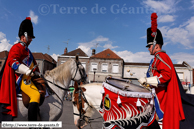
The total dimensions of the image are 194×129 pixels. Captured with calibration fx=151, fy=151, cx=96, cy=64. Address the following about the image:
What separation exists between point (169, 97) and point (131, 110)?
644 mm

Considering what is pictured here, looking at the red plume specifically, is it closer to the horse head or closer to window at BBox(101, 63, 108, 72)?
the horse head

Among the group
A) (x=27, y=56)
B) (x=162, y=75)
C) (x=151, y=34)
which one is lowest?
(x=162, y=75)

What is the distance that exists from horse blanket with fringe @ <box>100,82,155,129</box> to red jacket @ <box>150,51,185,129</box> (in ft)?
0.68

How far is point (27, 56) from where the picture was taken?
332 centimetres

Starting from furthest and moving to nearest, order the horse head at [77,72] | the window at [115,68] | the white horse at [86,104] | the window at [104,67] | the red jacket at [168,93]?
1. the window at [104,67]
2. the window at [115,68]
3. the horse head at [77,72]
4. the white horse at [86,104]
5. the red jacket at [168,93]

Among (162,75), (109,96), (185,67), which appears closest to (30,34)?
(109,96)

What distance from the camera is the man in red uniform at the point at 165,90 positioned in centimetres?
233

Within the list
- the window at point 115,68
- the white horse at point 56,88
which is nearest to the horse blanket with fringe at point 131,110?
the white horse at point 56,88

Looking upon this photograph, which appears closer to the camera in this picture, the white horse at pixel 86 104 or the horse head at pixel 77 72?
the white horse at pixel 86 104

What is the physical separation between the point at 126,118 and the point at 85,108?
1710 mm

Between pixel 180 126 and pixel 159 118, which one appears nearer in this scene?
pixel 180 126

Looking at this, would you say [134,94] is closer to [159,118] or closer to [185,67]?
[159,118]

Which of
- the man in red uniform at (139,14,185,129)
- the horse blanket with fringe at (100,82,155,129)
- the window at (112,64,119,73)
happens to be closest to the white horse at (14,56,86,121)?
the horse blanket with fringe at (100,82,155,129)

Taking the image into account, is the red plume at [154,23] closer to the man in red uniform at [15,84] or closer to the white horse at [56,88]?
the white horse at [56,88]
